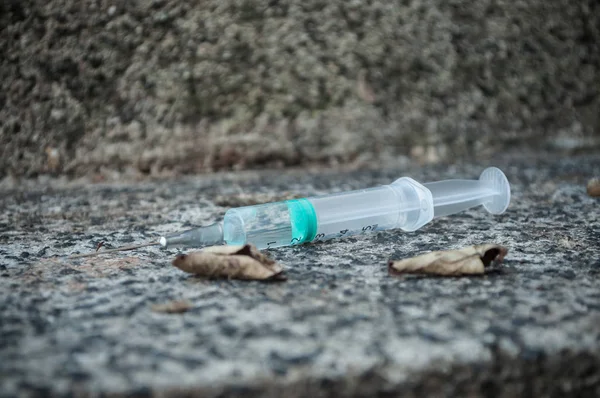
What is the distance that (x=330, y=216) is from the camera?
1.05 m

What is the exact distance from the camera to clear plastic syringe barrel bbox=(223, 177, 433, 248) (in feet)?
3.25

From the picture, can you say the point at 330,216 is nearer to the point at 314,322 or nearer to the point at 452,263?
the point at 452,263

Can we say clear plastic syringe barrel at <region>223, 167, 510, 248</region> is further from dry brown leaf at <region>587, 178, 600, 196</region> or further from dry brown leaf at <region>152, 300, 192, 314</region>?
dry brown leaf at <region>587, 178, 600, 196</region>

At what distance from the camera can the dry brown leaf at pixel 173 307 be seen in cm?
74

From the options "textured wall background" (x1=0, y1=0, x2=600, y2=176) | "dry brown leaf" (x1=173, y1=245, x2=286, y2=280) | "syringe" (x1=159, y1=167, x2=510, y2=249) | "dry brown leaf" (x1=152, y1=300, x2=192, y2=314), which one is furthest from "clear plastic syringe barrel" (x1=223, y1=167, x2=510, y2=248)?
"textured wall background" (x1=0, y1=0, x2=600, y2=176)

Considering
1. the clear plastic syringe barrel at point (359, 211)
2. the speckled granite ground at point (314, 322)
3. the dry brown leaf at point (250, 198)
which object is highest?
the dry brown leaf at point (250, 198)

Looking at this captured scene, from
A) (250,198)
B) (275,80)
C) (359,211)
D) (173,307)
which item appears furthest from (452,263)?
(275,80)

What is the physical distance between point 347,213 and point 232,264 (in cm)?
29

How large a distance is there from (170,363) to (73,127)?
1187mm

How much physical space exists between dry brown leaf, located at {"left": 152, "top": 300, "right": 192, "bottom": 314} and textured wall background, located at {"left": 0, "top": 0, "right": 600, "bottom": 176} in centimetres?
98

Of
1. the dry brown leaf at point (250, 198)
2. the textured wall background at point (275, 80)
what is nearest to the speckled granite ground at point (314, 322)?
the dry brown leaf at point (250, 198)

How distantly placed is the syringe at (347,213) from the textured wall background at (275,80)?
0.65 metres

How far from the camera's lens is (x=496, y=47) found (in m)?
1.90

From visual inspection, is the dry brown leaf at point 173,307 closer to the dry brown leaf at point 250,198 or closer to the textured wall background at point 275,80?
the dry brown leaf at point 250,198
